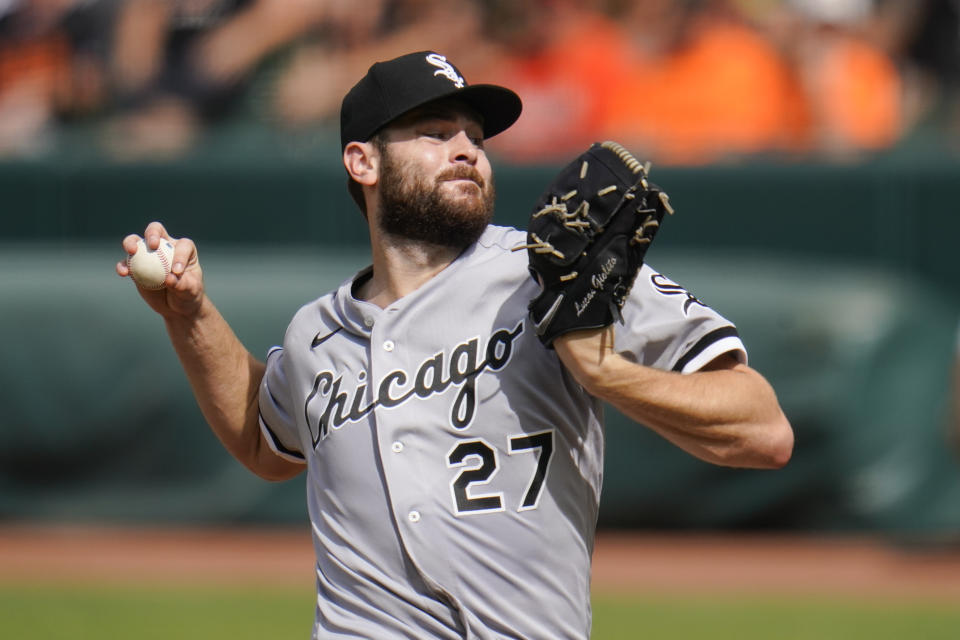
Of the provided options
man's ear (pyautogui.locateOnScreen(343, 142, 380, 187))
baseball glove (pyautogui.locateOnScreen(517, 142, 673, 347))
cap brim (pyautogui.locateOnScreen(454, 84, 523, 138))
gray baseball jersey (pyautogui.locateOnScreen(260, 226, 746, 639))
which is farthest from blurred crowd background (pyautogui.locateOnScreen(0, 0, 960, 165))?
baseball glove (pyautogui.locateOnScreen(517, 142, 673, 347))

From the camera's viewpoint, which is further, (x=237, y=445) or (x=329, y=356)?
(x=237, y=445)

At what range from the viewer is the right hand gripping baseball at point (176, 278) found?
3291mm

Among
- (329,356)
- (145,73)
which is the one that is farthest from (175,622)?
(145,73)

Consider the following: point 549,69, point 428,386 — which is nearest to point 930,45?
point 549,69

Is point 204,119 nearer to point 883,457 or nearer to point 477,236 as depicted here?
point 883,457

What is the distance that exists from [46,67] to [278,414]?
7639 millimetres

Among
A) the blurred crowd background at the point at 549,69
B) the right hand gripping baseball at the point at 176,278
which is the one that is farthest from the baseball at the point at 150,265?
the blurred crowd background at the point at 549,69

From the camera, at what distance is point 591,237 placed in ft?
8.76

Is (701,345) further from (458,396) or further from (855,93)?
(855,93)

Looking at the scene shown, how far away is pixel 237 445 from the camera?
352 cm

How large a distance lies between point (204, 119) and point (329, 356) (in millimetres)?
7134

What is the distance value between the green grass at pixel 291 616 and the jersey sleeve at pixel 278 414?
3.19 metres

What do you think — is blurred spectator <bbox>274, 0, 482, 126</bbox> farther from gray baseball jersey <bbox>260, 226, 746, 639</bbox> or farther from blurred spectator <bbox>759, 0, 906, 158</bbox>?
gray baseball jersey <bbox>260, 226, 746, 639</bbox>

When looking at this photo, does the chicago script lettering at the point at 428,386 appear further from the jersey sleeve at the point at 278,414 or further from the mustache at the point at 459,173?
the mustache at the point at 459,173
